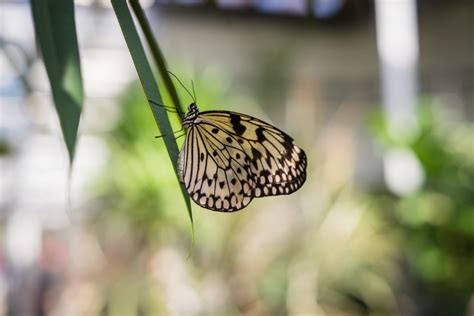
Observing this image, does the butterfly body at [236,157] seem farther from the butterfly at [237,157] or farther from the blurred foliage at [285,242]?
the blurred foliage at [285,242]

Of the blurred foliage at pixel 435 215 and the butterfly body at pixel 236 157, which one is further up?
the butterfly body at pixel 236 157

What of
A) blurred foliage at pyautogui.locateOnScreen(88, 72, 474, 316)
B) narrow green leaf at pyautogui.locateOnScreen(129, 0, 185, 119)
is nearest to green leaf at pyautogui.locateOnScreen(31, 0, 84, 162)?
narrow green leaf at pyautogui.locateOnScreen(129, 0, 185, 119)

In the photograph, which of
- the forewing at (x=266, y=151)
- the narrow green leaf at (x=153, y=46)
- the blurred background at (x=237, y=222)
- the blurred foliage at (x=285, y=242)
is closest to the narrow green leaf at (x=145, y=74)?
the narrow green leaf at (x=153, y=46)

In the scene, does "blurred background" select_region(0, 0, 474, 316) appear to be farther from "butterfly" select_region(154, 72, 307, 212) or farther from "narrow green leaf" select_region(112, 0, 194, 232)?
"narrow green leaf" select_region(112, 0, 194, 232)

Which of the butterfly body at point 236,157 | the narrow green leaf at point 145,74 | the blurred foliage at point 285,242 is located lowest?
the blurred foliage at point 285,242

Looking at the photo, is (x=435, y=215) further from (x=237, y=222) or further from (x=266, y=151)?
(x=266, y=151)

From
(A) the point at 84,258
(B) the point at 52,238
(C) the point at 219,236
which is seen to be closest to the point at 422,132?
(C) the point at 219,236
